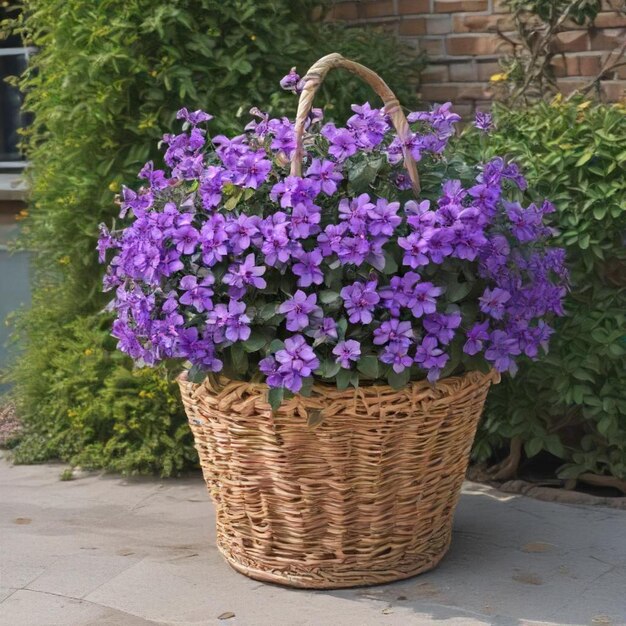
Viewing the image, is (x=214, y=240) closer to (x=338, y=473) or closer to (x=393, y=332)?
(x=393, y=332)

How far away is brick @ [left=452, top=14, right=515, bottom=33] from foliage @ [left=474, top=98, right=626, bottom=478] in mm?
1051

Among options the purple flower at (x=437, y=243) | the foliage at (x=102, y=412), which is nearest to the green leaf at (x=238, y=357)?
the purple flower at (x=437, y=243)

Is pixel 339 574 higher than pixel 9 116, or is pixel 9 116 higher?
pixel 9 116

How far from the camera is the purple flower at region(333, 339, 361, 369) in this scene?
2930 mm

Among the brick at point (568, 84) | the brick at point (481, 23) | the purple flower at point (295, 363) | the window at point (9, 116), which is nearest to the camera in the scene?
the purple flower at point (295, 363)

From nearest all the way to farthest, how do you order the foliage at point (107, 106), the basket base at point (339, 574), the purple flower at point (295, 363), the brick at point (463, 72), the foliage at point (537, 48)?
the purple flower at point (295, 363)
the basket base at point (339, 574)
the foliage at point (107, 106)
the foliage at point (537, 48)
the brick at point (463, 72)

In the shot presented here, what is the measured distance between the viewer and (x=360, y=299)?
2.95 m

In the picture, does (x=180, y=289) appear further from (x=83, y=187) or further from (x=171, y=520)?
(x=83, y=187)

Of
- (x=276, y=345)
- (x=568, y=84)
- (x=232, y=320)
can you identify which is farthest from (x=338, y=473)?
(x=568, y=84)

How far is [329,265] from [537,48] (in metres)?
2.27

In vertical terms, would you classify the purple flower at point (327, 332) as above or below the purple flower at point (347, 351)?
above

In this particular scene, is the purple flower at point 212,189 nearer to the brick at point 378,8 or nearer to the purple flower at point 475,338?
the purple flower at point 475,338

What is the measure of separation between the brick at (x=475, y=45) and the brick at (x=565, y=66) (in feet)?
0.82

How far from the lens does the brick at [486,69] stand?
5.10 metres
